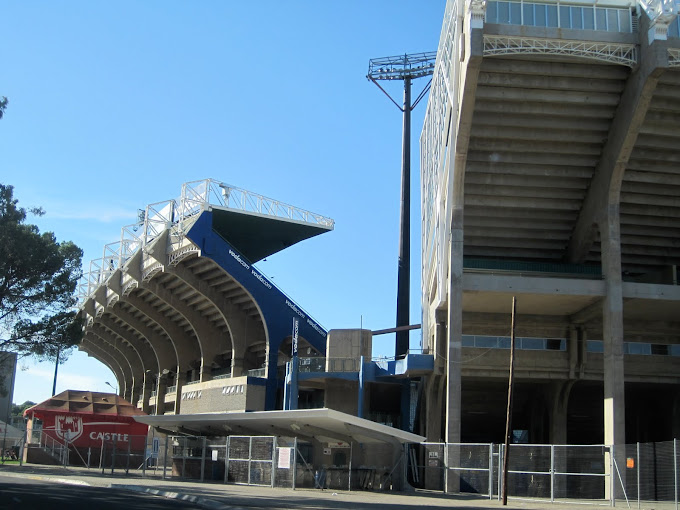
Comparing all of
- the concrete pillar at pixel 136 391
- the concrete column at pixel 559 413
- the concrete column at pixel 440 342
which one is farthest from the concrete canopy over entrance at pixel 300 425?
the concrete pillar at pixel 136 391

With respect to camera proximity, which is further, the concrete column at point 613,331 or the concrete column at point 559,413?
the concrete column at point 559,413

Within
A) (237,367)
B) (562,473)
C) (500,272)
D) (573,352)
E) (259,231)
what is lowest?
(562,473)

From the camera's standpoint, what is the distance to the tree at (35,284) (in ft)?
110

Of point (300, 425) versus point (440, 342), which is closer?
point (300, 425)

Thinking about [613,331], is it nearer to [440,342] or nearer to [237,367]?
[440,342]

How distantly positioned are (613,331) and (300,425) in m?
15.4

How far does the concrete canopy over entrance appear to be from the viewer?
2742 centimetres

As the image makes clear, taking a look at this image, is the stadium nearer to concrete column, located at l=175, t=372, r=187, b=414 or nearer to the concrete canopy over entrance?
the concrete canopy over entrance

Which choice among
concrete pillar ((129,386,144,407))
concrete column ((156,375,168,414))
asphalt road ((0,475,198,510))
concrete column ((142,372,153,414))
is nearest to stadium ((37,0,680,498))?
asphalt road ((0,475,198,510))

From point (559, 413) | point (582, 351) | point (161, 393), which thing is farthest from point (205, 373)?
point (582, 351)

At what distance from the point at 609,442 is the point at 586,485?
261 centimetres

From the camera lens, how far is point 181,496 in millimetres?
23188

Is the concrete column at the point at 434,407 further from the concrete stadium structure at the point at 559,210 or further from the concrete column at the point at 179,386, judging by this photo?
the concrete column at the point at 179,386

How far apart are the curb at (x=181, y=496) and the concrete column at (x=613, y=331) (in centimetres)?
2036
